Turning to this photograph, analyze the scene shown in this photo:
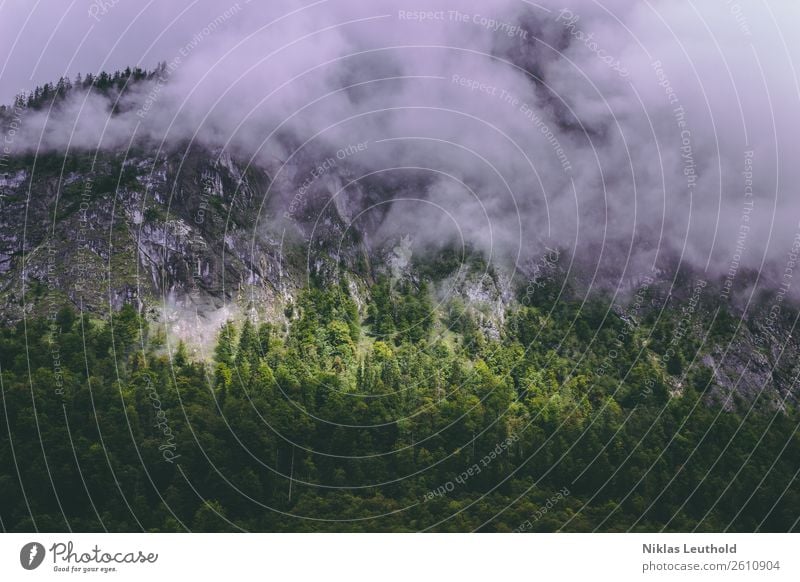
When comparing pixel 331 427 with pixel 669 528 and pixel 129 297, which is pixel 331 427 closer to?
pixel 669 528

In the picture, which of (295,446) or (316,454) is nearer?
(295,446)

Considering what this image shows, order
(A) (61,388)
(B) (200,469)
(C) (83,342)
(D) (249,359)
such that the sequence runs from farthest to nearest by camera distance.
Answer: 1. (D) (249,359)
2. (C) (83,342)
3. (A) (61,388)
4. (B) (200,469)

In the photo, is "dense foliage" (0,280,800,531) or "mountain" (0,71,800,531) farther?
"mountain" (0,71,800,531)

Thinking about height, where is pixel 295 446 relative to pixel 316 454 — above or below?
above

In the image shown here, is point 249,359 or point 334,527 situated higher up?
point 249,359

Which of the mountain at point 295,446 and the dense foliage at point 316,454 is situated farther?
the mountain at point 295,446
